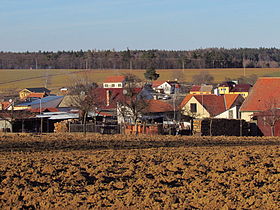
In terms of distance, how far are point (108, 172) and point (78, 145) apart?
13582 mm

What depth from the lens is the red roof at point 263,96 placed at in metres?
49.7

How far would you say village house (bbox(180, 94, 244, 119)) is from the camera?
196 feet

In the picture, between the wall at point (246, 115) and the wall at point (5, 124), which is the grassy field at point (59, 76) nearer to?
the wall at point (5, 124)

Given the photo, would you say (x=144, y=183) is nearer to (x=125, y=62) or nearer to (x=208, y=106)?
(x=208, y=106)

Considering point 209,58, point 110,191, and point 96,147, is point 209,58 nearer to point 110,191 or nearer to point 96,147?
point 96,147

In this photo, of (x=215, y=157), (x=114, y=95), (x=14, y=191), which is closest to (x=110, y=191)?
(x=14, y=191)

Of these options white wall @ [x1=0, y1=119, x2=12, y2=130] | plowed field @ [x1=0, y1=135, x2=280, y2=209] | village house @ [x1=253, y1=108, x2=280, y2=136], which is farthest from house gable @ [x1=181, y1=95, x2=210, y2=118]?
plowed field @ [x1=0, y1=135, x2=280, y2=209]

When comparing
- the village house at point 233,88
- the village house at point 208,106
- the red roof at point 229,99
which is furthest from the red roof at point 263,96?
the village house at point 233,88

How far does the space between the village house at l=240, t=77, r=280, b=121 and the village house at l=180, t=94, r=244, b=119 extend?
500 centimetres

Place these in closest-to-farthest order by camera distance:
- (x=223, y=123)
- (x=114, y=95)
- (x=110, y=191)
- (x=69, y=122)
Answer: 1. (x=110, y=191)
2. (x=223, y=123)
3. (x=69, y=122)
4. (x=114, y=95)

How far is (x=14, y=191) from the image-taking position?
11.8 meters

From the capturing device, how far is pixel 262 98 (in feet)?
169

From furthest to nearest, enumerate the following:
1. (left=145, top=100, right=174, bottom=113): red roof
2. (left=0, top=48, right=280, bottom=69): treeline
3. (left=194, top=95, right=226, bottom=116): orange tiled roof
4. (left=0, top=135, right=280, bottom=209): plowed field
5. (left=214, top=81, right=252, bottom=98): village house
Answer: (left=0, top=48, right=280, bottom=69): treeline → (left=214, top=81, right=252, bottom=98): village house → (left=194, top=95, right=226, bottom=116): orange tiled roof → (left=145, top=100, right=174, bottom=113): red roof → (left=0, top=135, right=280, bottom=209): plowed field

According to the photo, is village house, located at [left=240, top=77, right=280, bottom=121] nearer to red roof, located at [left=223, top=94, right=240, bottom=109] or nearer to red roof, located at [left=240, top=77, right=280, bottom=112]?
red roof, located at [left=240, top=77, right=280, bottom=112]
